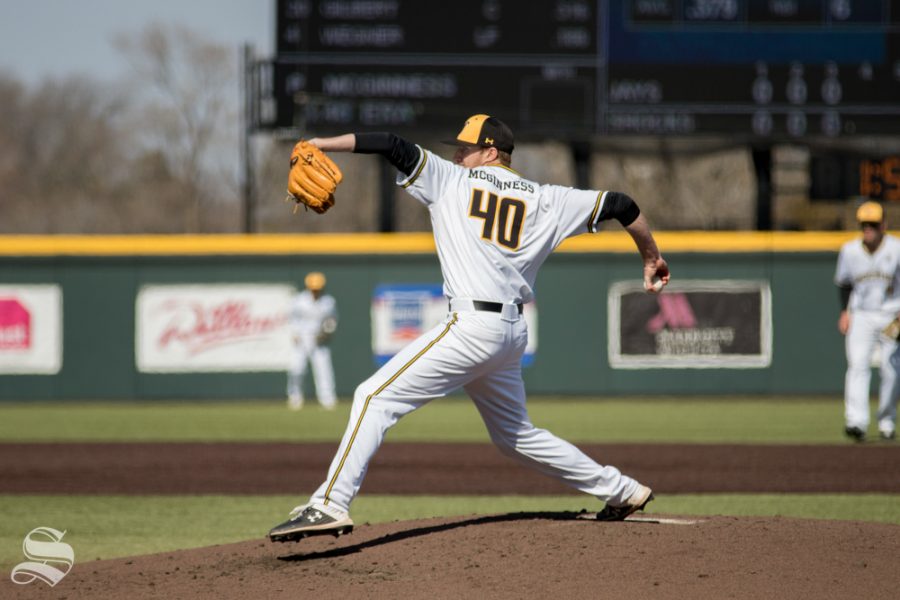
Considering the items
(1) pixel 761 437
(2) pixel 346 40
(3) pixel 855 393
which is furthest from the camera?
(2) pixel 346 40

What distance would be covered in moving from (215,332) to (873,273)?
9.58 meters

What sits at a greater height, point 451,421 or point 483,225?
point 483,225

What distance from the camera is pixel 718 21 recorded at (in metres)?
14.5

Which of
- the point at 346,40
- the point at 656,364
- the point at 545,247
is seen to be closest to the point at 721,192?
the point at 656,364

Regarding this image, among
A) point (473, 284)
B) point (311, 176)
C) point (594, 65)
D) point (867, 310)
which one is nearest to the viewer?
point (311, 176)

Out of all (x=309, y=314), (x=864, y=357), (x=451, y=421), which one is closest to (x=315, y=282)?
(x=309, y=314)

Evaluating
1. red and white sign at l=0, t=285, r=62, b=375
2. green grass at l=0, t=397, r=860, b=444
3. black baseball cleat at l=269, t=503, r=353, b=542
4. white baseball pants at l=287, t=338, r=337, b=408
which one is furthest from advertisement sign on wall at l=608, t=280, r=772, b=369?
→ black baseball cleat at l=269, t=503, r=353, b=542

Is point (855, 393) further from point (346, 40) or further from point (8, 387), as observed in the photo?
point (8, 387)

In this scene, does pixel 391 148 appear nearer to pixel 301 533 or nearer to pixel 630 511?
pixel 301 533

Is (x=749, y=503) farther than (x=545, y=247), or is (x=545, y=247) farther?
(x=749, y=503)

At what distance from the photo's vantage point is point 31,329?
1700 centimetres

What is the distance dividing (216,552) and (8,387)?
12.8 m

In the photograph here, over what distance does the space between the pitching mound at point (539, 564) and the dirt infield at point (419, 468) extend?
2.79 meters
